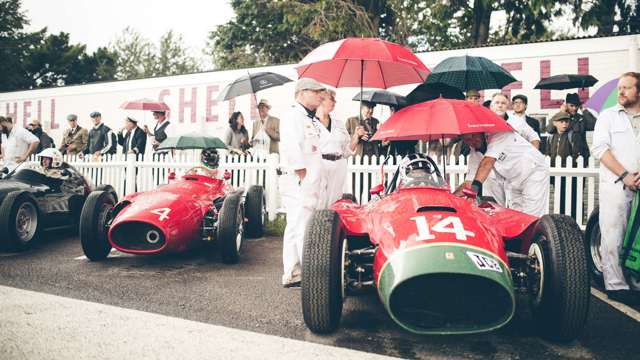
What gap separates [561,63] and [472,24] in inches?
351

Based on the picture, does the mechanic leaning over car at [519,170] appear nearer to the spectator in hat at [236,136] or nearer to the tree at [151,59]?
the spectator in hat at [236,136]

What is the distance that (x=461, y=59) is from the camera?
7.07 meters

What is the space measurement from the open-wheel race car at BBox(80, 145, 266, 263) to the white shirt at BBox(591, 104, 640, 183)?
3.66 meters

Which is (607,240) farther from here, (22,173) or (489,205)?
(22,173)

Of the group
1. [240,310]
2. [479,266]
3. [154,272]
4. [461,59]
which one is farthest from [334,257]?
[461,59]

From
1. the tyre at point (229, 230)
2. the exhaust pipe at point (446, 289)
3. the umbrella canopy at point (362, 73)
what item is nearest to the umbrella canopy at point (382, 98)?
the umbrella canopy at point (362, 73)

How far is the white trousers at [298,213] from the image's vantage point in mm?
4488

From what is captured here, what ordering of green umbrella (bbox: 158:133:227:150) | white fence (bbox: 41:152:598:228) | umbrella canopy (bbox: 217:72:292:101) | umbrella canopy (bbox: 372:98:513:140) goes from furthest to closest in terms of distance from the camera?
1. umbrella canopy (bbox: 217:72:292:101)
2. green umbrella (bbox: 158:133:227:150)
3. white fence (bbox: 41:152:598:228)
4. umbrella canopy (bbox: 372:98:513:140)

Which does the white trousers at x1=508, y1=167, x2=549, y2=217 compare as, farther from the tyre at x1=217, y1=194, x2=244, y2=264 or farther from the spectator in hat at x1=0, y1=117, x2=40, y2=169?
the spectator in hat at x1=0, y1=117, x2=40, y2=169

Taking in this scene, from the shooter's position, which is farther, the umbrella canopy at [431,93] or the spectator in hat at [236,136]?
the spectator in hat at [236,136]

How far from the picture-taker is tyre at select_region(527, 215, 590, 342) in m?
2.91

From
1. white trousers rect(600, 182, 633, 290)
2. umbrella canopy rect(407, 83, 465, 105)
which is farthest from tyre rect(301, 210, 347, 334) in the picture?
white trousers rect(600, 182, 633, 290)

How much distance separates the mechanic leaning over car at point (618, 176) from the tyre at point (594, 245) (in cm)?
49

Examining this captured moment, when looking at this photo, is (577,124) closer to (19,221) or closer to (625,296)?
(625,296)
